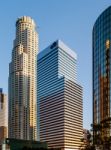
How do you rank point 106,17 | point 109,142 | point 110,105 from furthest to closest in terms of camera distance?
point 106,17 < point 110,105 < point 109,142

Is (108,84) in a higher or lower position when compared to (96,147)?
higher

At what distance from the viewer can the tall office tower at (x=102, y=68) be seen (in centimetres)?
15400

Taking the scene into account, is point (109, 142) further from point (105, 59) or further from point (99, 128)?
point (105, 59)

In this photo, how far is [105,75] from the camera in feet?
512

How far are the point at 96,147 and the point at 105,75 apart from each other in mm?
70606

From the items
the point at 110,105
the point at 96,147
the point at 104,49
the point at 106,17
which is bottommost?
the point at 96,147

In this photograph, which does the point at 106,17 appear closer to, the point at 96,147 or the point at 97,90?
the point at 97,90

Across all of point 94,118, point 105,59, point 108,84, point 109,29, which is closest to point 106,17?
point 109,29

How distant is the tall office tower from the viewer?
15400 cm

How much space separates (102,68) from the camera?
15938 cm

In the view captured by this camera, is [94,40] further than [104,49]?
Yes

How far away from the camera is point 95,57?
167m

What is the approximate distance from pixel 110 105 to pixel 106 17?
114ft

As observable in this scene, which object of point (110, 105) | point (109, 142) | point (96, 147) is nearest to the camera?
point (109, 142)
